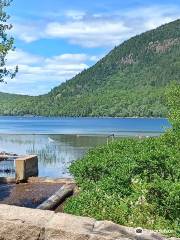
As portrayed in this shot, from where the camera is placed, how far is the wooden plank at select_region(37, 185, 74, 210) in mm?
15211

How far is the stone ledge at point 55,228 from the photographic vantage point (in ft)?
18.0

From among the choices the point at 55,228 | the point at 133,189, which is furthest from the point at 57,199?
the point at 55,228

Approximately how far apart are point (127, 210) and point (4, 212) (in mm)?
3165

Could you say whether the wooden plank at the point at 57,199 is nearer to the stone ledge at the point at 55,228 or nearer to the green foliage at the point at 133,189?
the green foliage at the point at 133,189

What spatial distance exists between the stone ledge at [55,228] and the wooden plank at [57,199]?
27.7 feet

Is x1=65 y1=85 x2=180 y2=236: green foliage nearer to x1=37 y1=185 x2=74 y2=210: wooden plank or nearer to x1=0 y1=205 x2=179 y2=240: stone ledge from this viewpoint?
x1=0 y1=205 x2=179 y2=240: stone ledge

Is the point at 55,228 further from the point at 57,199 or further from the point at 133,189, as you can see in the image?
the point at 57,199

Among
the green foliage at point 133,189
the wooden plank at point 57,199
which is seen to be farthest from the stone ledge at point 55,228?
the wooden plank at point 57,199

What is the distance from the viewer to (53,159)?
37.7 m

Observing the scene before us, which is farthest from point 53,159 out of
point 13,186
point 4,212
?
point 4,212

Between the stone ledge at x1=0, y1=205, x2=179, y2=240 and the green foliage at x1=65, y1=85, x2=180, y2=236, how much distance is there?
6.42ft

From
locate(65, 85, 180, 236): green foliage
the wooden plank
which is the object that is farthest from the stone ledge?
the wooden plank

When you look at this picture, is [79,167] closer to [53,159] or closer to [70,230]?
[70,230]

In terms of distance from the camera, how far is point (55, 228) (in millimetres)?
5703
